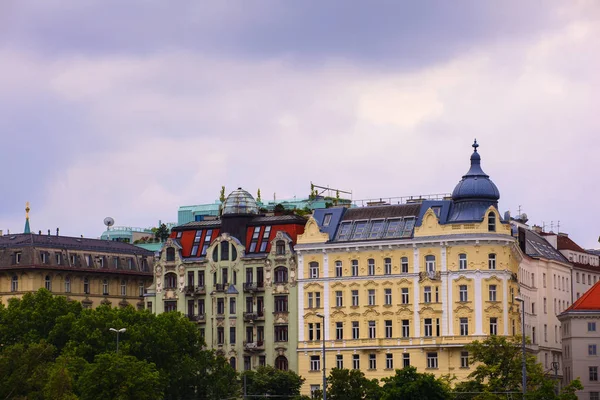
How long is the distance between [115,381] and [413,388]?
2727 cm

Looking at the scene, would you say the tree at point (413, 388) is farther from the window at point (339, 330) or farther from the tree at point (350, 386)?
the window at point (339, 330)

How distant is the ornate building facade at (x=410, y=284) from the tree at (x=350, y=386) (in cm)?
1575

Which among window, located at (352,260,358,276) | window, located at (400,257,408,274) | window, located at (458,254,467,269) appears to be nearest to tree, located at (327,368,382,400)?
window, located at (458,254,467,269)

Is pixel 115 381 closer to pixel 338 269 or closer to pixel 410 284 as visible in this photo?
pixel 338 269

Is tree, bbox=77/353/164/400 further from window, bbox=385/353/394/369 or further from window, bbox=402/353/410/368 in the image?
window, bbox=402/353/410/368

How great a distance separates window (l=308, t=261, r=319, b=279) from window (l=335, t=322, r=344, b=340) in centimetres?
607

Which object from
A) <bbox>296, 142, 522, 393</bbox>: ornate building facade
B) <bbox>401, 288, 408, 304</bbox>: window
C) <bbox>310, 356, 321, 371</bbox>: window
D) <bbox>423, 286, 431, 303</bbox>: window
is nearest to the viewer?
<bbox>296, 142, 522, 393</bbox>: ornate building facade

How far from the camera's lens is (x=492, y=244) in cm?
18888

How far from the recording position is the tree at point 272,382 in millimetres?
189375

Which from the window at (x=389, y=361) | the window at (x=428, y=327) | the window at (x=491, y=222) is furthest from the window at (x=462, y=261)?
the window at (x=389, y=361)

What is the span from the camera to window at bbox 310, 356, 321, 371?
19675cm

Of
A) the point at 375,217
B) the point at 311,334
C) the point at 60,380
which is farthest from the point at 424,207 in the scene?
the point at 60,380

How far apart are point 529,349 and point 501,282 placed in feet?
37.8

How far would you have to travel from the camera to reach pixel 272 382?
190500 millimetres
